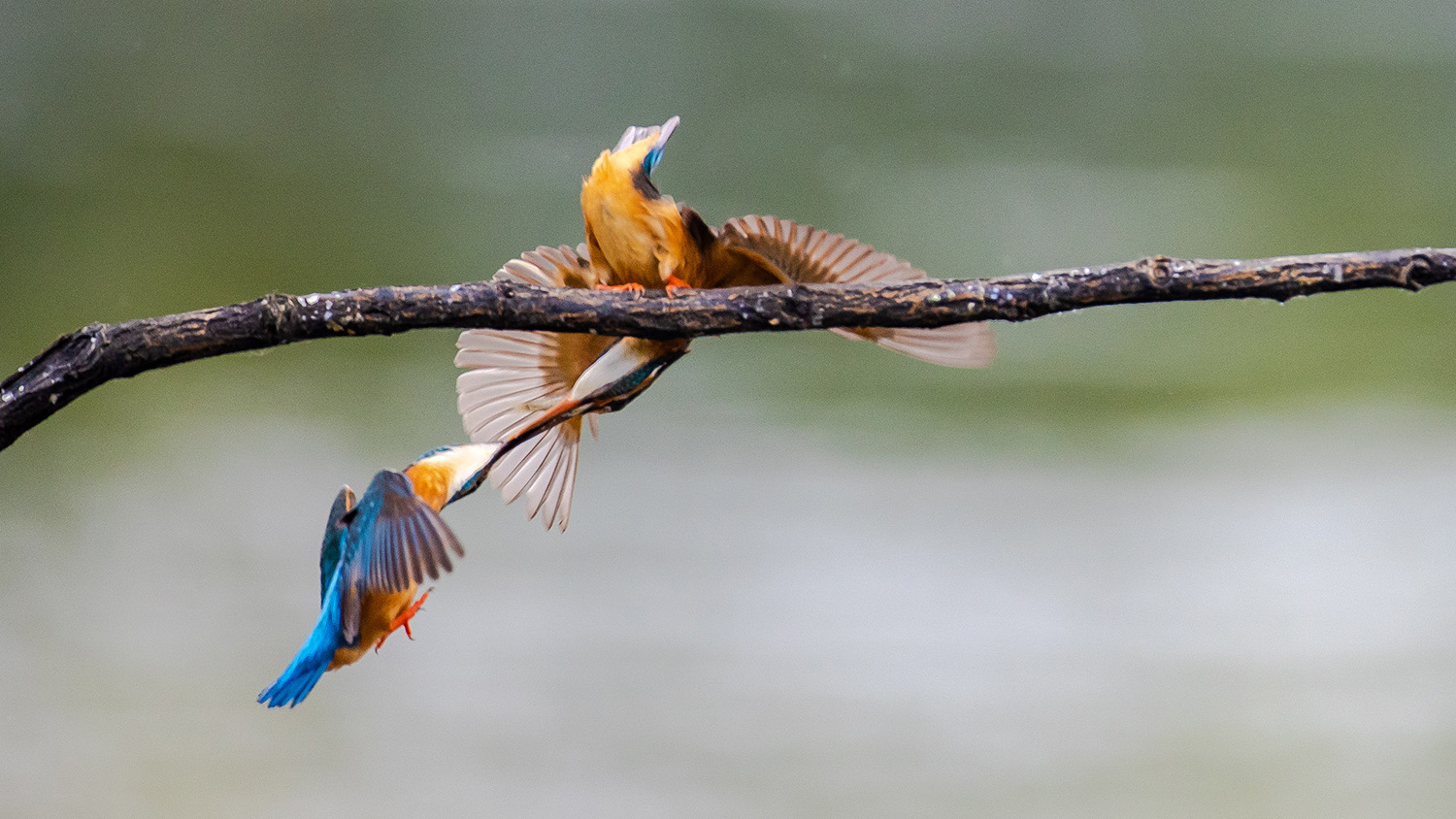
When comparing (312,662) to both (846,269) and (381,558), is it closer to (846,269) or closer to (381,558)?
(381,558)

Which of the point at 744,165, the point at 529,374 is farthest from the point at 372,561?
the point at 744,165

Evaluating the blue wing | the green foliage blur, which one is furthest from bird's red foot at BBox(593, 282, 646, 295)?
the green foliage blur

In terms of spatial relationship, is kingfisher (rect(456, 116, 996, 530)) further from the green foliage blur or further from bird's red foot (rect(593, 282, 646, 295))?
the green foliage blur

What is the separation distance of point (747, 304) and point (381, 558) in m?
0.18

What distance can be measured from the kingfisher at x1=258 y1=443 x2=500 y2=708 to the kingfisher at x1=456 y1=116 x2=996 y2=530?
0.7 inches

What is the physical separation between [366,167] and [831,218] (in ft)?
1.70

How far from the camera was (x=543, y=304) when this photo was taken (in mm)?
490

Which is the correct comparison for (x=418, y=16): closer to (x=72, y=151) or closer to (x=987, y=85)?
(x=72, y=151)

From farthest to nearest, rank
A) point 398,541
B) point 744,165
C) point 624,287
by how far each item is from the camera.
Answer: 1. point 744,165
2. point 624,287
3. point 398,541

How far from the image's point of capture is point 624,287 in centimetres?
53

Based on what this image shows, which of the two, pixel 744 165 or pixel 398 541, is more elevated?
pixel 744 165

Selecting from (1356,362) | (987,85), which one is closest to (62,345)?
(987,85)

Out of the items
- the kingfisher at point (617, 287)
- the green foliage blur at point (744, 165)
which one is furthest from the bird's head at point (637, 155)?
the green foliage blur at point (744, 165)

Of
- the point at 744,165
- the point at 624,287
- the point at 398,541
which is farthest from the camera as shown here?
the point at 744,165
